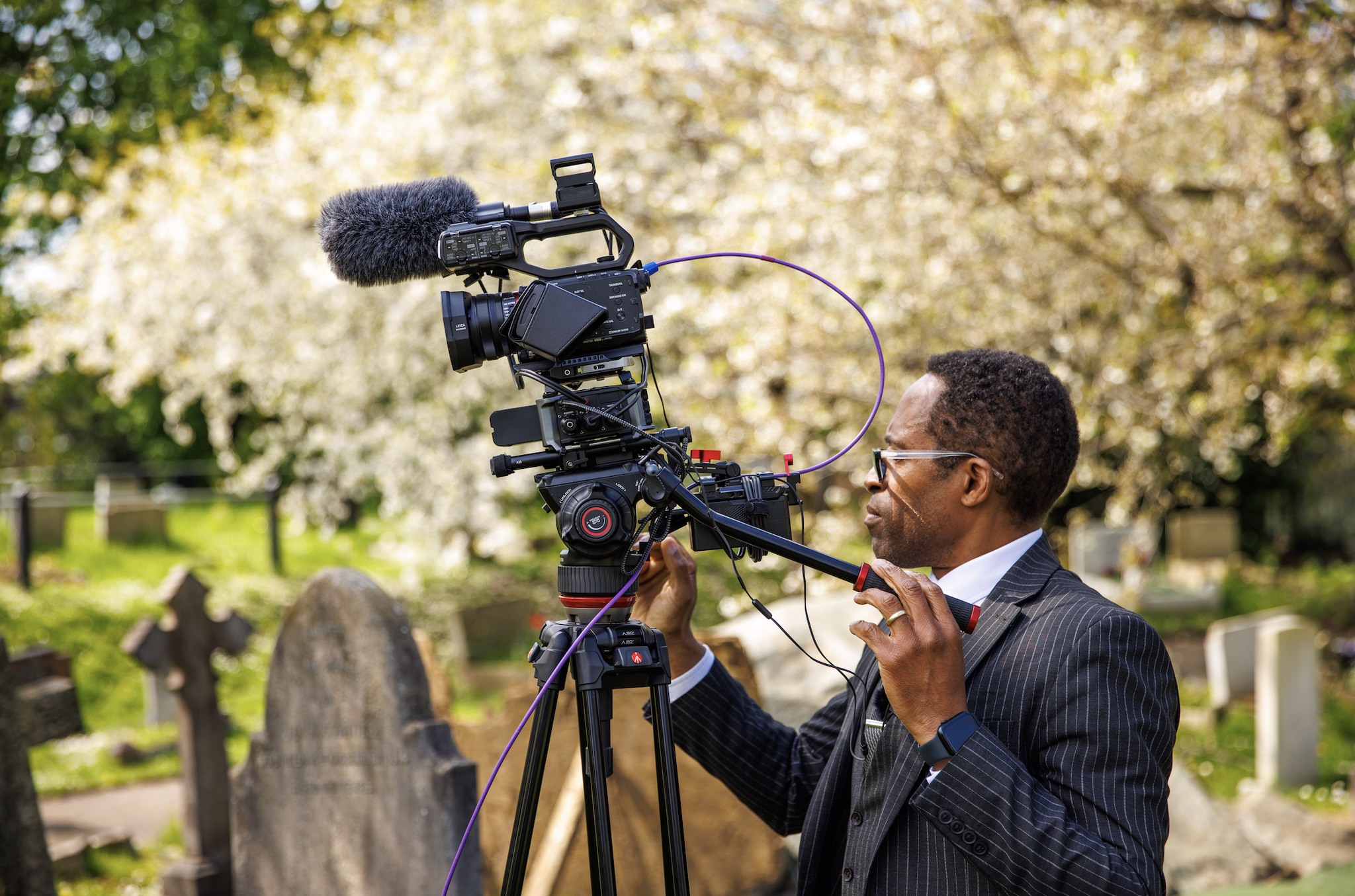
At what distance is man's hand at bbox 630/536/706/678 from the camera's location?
230cm

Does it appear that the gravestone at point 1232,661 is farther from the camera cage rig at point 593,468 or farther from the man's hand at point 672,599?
the camera cage rig at point 593,468

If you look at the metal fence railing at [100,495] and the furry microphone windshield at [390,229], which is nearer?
the furry microphone windshield at [390,229]

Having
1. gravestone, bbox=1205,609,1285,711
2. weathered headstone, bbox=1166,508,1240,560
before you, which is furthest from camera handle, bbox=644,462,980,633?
weathered headstone, bbox=1166,508,1240,560

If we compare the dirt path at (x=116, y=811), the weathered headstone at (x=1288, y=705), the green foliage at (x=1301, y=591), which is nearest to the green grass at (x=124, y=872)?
the dirt path at (x=116, y=811)

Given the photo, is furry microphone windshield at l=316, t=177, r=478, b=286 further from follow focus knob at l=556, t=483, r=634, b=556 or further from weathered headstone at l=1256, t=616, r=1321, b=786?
weathered headstone at l=1256, t=616, r=1321, b=786

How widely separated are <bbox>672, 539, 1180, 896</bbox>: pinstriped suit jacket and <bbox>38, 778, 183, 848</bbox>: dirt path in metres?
5.71

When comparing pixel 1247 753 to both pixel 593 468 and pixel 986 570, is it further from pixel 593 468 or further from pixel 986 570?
pixel 593 468

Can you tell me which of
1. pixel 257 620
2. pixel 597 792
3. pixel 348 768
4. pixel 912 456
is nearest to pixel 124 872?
pixel 348 768

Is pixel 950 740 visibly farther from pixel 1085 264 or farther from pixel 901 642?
pixel 1085 264

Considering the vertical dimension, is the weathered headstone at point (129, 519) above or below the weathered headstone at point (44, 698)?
above

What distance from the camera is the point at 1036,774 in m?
1.79

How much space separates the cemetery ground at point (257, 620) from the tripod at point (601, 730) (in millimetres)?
2481

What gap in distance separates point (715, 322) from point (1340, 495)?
13.9 metres

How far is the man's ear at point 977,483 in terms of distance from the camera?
2004 millimetres
